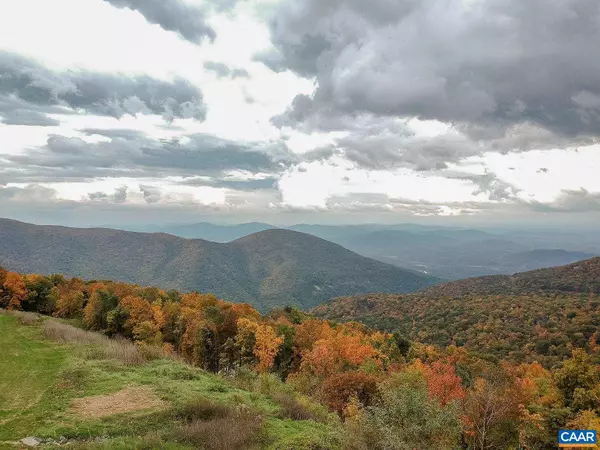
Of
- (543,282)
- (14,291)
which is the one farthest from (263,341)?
(543,282)

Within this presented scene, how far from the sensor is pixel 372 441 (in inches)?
588

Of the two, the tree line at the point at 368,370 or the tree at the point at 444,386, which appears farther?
the tree at the point at 444,386

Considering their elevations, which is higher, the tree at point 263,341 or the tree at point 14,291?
the tree at point 14,291

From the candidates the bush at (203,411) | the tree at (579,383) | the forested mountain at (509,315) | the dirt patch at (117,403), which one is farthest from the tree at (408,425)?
the forested mountain at (509,315)

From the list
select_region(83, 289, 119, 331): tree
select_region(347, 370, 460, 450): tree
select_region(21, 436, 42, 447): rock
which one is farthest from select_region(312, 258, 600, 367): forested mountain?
select_region(21, 436, 42, 447): rock

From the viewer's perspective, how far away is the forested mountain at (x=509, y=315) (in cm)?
8831

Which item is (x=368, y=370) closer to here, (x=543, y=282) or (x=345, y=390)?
(x=345, y=390)

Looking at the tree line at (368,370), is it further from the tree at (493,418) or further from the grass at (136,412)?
the grass at (136,412)

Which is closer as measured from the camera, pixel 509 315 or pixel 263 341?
pixel 263 341

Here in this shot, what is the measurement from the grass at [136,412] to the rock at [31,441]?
0.39 meters

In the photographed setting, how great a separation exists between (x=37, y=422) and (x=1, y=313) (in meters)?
47.9

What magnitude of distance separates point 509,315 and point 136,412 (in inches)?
4464

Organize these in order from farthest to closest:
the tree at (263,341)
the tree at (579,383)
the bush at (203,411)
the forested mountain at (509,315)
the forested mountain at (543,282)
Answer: the forested mountain at (543,282) < the forested mountain at (509,315) < the tree at (263,341) < the tree at (579,383) < the bush at (203,411)

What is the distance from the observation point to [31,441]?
15.8 metres
